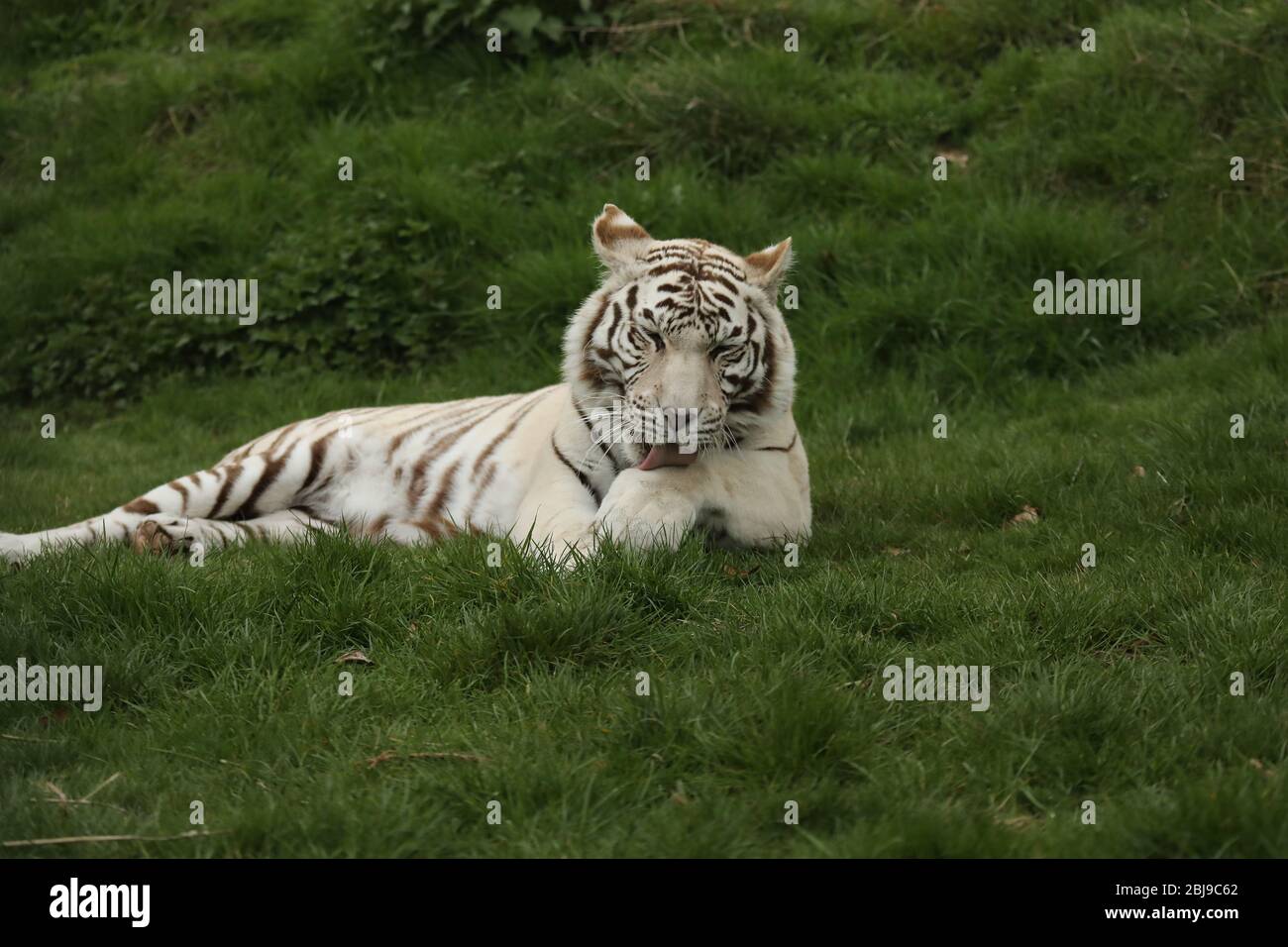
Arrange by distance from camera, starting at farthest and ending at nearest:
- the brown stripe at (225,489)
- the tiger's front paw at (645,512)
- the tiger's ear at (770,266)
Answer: the brown stripe at (225,489) < the tiger's ear at (770,266) < the tiger's front paw at (645,512)

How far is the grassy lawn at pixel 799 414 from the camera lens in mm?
3303

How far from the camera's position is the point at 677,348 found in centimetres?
474

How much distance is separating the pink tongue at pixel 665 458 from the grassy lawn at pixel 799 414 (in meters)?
0.31

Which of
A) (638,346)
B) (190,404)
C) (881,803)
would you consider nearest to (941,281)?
(638,346)

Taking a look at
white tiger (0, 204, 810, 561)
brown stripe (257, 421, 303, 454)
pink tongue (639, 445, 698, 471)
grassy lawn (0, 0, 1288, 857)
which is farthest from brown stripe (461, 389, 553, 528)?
pink tongue (639, 445, 698, 471)

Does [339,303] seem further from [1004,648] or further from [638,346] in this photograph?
[1004,648]

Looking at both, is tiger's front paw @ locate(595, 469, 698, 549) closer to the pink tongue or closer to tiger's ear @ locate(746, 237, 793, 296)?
the pink tongue

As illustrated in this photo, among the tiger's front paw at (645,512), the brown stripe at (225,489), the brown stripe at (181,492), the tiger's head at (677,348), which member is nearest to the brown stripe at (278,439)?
the brown stripe at (225,489)

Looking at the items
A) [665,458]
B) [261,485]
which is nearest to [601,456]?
[665,458]

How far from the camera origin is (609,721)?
3.56 metres

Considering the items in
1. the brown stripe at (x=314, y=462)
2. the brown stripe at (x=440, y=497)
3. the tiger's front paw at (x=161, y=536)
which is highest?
the brown stripe at (x=314, y=462)

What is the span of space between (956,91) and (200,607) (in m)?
6.50

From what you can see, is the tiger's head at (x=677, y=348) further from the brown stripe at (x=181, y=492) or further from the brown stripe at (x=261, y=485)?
the brown stripe at (x=181, y=492)

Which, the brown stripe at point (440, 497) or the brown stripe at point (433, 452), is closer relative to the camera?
the brown stripe at point (440, 497)
